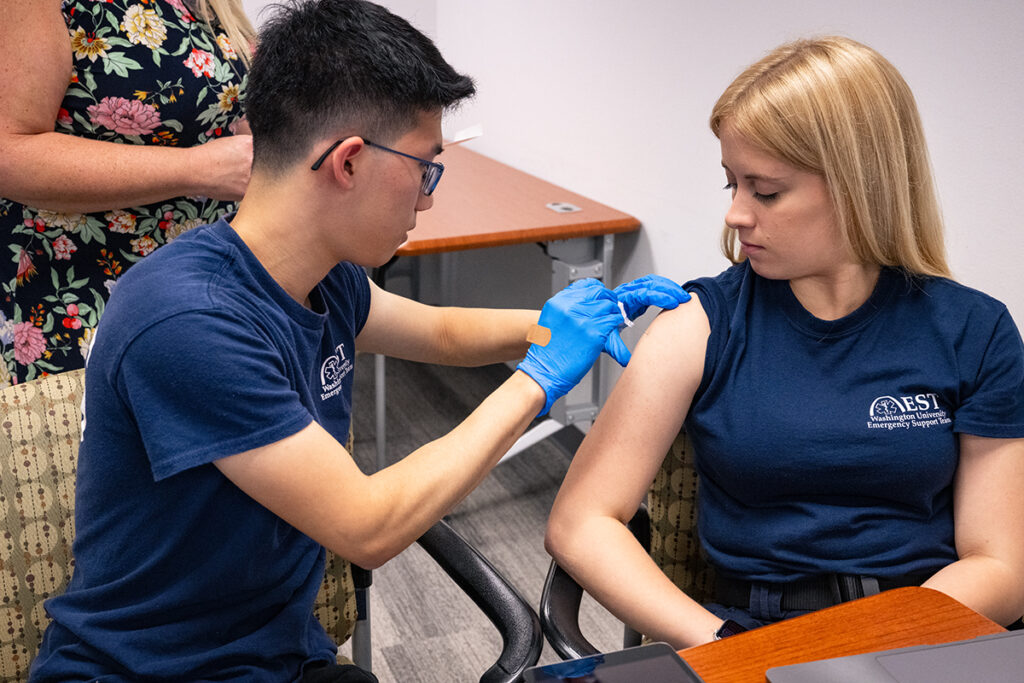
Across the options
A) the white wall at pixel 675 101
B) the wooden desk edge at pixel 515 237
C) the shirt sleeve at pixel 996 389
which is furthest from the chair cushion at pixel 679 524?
the wooden desk edge at pixel 515 237

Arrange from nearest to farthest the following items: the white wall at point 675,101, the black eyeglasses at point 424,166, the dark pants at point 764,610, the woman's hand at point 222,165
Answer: the black eyeglasses at point 424,166 → the dark pants at point 764,610 → the woman's hand at point 222,165 → the white wall at point 675,101

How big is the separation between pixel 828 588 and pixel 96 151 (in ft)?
3.90

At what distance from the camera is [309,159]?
1063 millimetres

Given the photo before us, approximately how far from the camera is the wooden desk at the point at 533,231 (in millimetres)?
2584

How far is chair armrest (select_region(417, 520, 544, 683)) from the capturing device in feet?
3.54

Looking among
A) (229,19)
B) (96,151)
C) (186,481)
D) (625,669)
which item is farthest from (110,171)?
(625,669)

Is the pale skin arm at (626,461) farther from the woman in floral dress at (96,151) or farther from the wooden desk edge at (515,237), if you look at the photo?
the wooden desk edge at (515,237)

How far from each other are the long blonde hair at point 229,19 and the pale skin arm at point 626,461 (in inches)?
32.8

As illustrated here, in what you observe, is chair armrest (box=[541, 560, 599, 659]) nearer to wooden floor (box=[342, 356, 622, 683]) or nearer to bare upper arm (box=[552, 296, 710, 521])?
bare upper arm (box=[552, 296, 710, 521])

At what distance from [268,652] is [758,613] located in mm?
620

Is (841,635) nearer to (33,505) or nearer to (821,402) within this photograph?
(821,402)

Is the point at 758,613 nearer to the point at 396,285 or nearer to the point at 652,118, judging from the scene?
the point at 652,118

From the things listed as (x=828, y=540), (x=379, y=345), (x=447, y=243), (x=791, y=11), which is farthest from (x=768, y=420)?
(x=447, y=243)

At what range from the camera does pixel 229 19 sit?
1613 mm
